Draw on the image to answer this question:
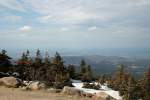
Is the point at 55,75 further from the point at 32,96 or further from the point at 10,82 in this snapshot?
the point at 32,96

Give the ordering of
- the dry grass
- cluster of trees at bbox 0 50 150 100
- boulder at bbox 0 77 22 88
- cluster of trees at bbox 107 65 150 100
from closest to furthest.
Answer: the dry grass
boulder at bbox 0 77 22 88
cluster of trees at bbox 107 65 150 100
cluster of trees at bbox 0 50 150 100

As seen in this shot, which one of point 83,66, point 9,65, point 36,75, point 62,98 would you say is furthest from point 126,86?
point 83,66

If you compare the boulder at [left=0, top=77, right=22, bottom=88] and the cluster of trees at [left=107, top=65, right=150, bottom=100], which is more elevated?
the boulder at [left=0, top=77, right=22, bottom=88]

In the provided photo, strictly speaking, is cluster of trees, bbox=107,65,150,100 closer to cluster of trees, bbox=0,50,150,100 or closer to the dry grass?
cluster of trees, bbox=0,50,150,100

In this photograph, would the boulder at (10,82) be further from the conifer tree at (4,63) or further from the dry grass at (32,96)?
the conifer tree at (4,63)

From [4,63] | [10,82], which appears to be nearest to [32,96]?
[10,82]

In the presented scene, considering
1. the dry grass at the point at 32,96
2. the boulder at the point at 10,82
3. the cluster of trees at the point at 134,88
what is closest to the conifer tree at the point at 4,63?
the boulder at the point at 10,82

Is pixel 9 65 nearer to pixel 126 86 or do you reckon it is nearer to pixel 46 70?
pixel 46 70

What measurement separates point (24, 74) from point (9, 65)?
342cm

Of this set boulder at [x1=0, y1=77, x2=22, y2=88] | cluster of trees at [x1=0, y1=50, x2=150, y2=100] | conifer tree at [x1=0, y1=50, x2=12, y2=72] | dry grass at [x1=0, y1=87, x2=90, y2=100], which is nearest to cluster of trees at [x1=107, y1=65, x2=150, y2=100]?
cluster of trees at [x1=0, y1=50, x2=150, y2=100]

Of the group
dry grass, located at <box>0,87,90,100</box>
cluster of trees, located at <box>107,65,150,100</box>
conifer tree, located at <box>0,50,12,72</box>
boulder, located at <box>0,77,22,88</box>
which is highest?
conifer tree, located at <box>0,50,12,72</box>

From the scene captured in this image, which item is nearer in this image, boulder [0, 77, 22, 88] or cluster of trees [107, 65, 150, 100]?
boulder [0, 77, 22, 88]

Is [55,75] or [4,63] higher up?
[4,63]

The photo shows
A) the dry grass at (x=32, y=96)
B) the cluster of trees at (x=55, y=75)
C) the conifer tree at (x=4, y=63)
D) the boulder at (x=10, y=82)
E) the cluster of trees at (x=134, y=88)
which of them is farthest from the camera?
the conifer tree at (x=4, y=63)
